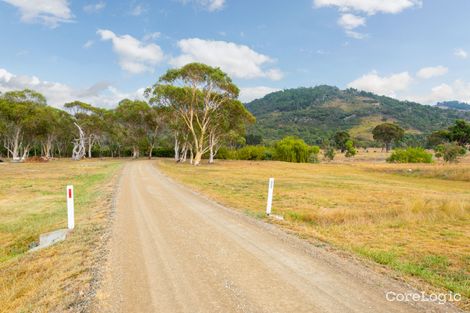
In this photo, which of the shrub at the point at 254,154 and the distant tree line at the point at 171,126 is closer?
the distant tree line at the point at 171,126

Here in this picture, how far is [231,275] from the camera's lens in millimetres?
6148

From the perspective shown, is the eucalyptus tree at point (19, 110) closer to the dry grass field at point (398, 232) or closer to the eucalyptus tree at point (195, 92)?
the eucalyptus tree at point (195, 92)

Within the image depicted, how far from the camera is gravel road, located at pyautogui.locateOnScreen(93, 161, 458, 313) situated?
4992mm

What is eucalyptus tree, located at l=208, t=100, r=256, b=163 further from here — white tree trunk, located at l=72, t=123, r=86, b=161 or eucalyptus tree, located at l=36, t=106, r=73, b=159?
eucalyptus tree, located at l=36, t=106, r=73, b=159

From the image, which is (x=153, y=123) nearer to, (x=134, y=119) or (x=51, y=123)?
(x=134, y=119)

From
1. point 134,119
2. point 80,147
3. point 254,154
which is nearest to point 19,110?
point 80,147

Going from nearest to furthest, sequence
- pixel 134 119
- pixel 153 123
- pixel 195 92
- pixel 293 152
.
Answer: pixel 195 92
pixel 134 119
pixel 153 123
pixel 293 152

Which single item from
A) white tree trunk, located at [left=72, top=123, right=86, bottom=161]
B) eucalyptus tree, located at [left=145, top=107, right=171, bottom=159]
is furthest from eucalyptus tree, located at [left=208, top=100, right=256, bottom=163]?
white tree trunk, located at [left=72, top=123, right=86, bottom=161]

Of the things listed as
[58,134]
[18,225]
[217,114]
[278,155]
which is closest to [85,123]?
[58,134]

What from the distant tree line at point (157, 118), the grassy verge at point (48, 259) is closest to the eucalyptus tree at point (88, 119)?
the distant tree line at point (157, 118)

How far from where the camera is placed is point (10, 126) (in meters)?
70.2

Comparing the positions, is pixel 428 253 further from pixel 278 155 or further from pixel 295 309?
pixel 278 155

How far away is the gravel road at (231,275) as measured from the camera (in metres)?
4.99

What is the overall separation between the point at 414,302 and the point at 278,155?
81.2 meters
